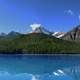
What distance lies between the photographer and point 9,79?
19875mm

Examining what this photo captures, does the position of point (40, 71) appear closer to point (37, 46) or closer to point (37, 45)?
point (37, 46)

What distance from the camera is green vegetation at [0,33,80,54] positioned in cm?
10444

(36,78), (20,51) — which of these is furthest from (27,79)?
(20,51)

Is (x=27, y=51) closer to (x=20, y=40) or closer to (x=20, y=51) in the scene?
(x=20, y=51)

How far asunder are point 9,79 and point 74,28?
16834cm

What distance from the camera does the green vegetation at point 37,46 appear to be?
104 meters

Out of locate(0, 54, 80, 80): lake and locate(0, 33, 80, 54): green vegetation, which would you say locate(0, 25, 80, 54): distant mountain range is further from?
locate(0, 54, 80, 80): lake

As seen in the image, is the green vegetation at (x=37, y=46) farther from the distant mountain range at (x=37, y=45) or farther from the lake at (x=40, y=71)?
the lake at (x=40, y=71)

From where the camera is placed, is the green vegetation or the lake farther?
the green vegetation

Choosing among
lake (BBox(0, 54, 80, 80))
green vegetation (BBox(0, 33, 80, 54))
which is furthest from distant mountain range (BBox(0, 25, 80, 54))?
lake (BBox(0, 54, 80, 80))

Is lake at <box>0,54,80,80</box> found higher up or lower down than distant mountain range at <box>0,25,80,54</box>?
lower down

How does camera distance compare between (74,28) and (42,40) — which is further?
(74,28)

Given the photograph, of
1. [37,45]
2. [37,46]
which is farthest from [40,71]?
[37,45]

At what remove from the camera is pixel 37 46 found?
113938 mm
